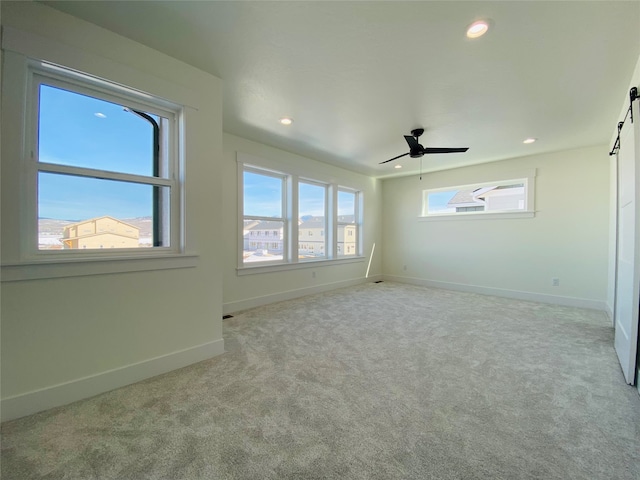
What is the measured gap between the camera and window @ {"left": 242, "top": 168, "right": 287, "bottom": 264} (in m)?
4.21

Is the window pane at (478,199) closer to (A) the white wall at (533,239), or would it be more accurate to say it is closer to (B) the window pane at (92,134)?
(A) the white wall at (533,239)

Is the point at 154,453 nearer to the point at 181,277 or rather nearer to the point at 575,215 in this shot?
the point at 181,277

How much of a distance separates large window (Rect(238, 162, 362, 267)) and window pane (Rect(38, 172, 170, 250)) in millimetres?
1759

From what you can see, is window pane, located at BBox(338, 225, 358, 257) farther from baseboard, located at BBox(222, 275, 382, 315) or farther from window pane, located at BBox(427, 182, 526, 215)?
window pane, located at BBox(427, 182, 526, 215)

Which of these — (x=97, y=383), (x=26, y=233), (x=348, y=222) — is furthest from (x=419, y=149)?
(x=97, y=383)

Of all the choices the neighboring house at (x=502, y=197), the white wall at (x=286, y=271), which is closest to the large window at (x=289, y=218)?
the white wall at (x=286, y=271)

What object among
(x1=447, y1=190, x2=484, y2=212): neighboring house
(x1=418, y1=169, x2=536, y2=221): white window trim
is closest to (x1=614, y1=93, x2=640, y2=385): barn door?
(x1=418, y1=169, x2=536, y2=221): white window trim

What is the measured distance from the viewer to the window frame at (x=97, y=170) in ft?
5.59

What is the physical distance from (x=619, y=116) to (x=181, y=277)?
5123 mm

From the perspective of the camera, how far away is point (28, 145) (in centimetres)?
168

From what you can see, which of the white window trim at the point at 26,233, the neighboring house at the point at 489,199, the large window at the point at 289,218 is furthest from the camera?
the neighboring house at the point at 489,199

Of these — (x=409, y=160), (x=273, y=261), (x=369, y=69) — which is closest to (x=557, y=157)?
(x=409, y=160)

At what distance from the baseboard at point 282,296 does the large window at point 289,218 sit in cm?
54

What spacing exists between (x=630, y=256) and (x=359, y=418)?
2.65m
